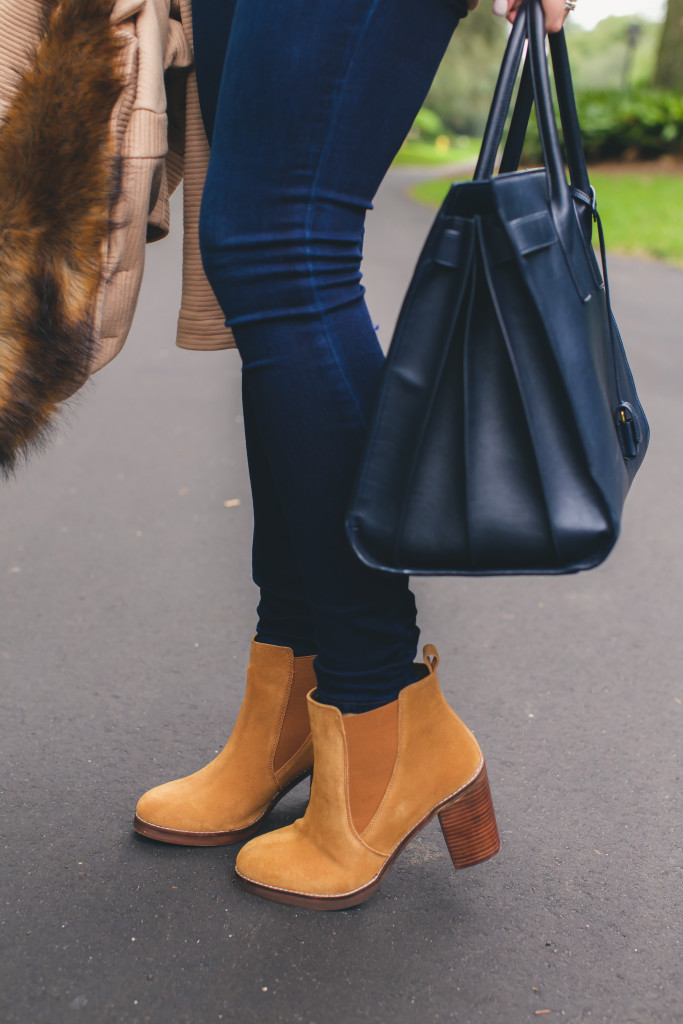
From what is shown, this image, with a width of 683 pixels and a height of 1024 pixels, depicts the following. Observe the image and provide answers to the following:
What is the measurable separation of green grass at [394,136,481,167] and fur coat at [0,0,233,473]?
28.6m

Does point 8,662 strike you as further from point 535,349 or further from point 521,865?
point 535,349

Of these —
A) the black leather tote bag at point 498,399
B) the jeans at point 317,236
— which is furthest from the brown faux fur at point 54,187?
the black leather tote bag at point 498,399

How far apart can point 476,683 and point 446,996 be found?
3.03 ft

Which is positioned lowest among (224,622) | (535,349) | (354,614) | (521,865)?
(224,622)

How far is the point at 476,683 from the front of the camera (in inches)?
83.9

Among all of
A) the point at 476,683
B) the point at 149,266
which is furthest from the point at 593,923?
the point at 149,266

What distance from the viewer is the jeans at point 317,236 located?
111 cm

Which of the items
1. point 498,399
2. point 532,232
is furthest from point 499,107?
point 498,399

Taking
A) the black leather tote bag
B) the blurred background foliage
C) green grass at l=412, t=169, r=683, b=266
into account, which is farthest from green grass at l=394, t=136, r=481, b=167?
the black leather tote bag

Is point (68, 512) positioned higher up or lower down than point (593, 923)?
lower down

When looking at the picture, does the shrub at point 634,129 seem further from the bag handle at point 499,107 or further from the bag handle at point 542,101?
the bag handle at point 499,107

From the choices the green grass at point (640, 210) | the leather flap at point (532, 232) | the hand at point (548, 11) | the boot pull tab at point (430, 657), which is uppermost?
the hand at point (548, 11)

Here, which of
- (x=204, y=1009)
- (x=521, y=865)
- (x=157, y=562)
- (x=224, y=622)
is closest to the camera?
(x=204, y=1009)

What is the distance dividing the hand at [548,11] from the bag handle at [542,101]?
0.05ft
